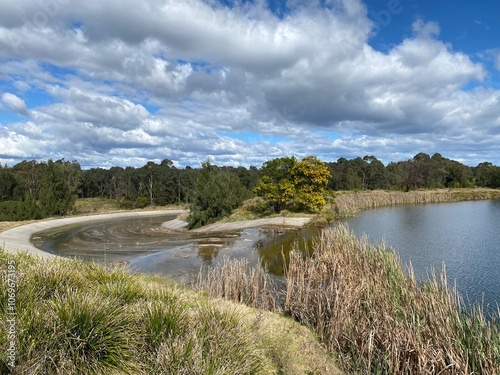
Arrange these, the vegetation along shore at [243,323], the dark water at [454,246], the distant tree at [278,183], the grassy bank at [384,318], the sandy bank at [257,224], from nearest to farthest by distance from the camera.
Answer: the vegetation along shore at [243,323]
the grassy bank at [384,318]
the dark water at [454,246]
the sandy bank at [257,224]
the distant tree at [278,183]

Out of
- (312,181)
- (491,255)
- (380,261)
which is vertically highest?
(312,181)

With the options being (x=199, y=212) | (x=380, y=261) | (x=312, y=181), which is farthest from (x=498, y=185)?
(x=380, y=261)

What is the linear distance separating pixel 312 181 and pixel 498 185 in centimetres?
5548

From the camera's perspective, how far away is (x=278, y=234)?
2878cm

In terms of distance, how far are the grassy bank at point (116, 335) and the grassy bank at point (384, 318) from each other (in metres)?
0.94

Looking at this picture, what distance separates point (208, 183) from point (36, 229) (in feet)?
62.2

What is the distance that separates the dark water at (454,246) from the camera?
549 inches

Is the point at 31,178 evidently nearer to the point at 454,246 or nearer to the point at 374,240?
the point at 374,240

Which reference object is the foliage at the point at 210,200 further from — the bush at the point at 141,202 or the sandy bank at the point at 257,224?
the bush at the point at 141,202

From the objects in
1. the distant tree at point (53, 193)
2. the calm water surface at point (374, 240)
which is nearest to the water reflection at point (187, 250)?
the calm water surface at point (374, 240)

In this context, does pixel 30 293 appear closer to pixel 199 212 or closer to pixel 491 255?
pixel 491 255

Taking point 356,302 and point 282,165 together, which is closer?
point 356,302

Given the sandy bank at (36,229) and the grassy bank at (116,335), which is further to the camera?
the sandy bank at (36,229)

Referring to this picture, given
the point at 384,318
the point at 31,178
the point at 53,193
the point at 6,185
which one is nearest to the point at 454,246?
the point at 384,318
